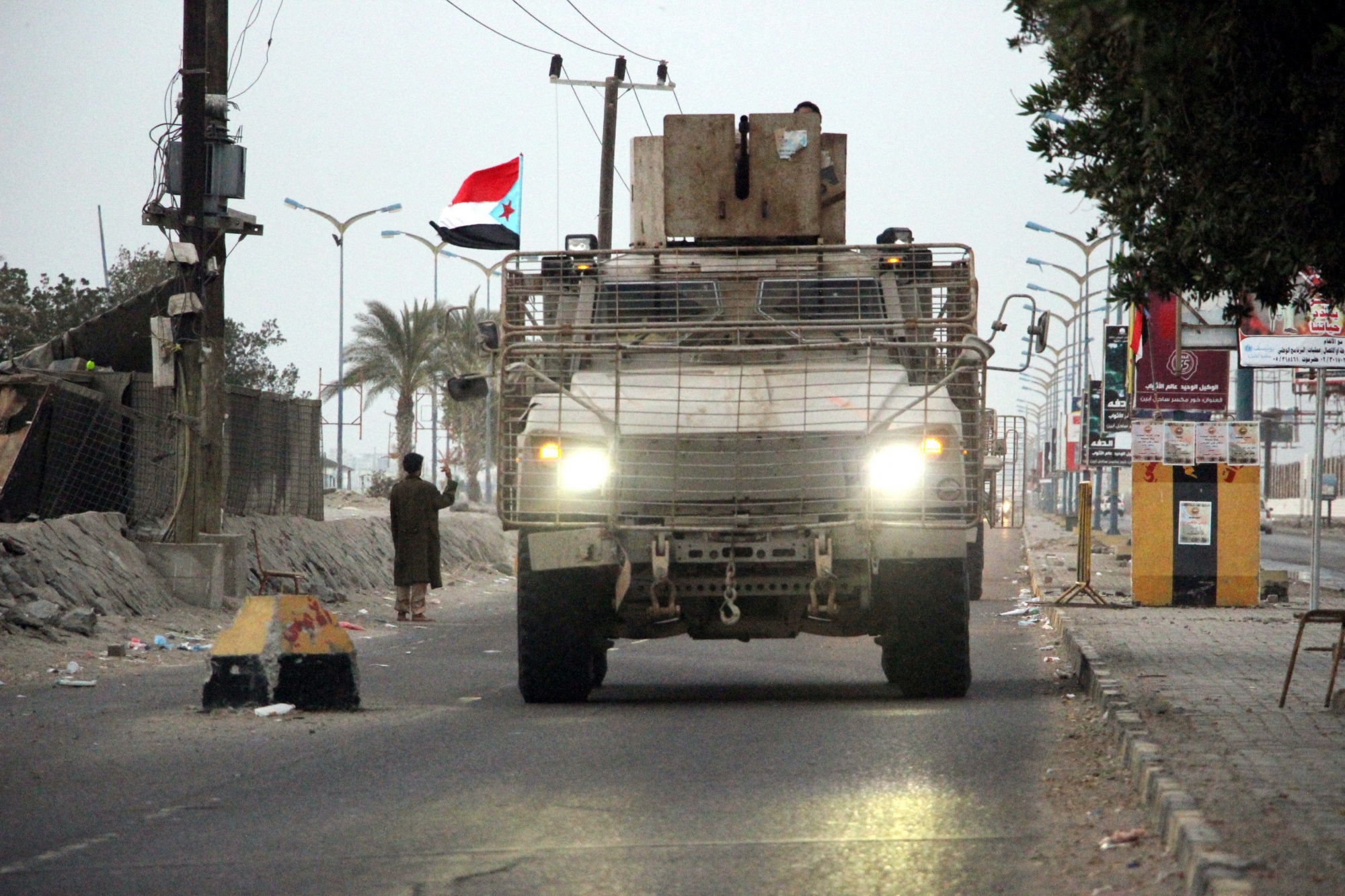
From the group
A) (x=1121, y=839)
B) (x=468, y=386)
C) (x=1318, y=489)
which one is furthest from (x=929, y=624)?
(x=1318, y=489)

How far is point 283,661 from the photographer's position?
9992mm

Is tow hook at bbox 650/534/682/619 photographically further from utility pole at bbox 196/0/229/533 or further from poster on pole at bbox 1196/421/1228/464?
poster on pole at bbox 1196/421/1228/464

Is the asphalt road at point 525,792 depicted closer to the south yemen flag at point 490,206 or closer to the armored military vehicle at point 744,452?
the armored military vehicle at point 744,452

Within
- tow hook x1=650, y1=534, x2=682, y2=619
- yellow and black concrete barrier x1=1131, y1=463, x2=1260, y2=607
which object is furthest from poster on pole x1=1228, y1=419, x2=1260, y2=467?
tow hook x1=650, y1=534, x2=682, y2=619

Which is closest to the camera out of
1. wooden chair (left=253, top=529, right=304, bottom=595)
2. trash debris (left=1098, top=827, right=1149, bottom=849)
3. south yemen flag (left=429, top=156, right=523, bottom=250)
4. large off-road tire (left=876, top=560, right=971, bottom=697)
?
trash debris (left=1098, top=827, right=1149, bottom=849)

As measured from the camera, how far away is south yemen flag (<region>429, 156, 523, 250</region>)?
3109 centimetres

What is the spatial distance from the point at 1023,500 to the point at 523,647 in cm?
1502

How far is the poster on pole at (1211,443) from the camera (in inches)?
750

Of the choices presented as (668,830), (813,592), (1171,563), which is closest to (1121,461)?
(1171,563)

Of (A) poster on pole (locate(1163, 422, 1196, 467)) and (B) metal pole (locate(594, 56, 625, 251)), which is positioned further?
(B) metal pole (locate(594, 56, 625, 251))

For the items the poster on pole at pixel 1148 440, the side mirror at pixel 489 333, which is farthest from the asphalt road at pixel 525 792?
the poster on pole at pixel 1148 440

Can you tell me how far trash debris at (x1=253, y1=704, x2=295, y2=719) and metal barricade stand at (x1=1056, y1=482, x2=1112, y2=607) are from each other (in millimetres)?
11602

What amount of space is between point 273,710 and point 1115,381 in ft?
74.6

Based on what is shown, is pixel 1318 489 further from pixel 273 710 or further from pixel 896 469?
pixel 273 710
